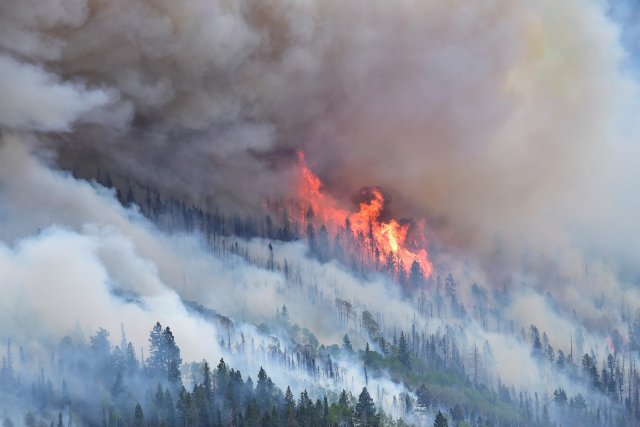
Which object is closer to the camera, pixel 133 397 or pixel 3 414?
pixel 3 414

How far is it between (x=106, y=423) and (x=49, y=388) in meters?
13.3

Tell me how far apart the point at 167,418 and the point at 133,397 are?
9075 mm

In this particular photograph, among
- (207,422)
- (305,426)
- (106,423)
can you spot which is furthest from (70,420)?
(305,426)

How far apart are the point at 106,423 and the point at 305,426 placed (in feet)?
101

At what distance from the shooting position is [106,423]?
631 feet

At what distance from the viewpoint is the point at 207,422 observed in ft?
637

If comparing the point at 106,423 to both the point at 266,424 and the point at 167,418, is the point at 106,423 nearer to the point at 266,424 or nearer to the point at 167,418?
the point at 167,418

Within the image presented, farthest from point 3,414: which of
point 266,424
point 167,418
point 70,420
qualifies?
point 266,424

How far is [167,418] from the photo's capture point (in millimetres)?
192625

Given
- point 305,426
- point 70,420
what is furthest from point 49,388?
point 305,426

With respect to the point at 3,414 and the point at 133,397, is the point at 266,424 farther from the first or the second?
the point at 3,414

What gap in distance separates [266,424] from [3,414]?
39391 millimetres

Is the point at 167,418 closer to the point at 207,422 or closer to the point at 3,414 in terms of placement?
the point at 207,422

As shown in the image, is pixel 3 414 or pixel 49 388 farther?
pixel 49 388
